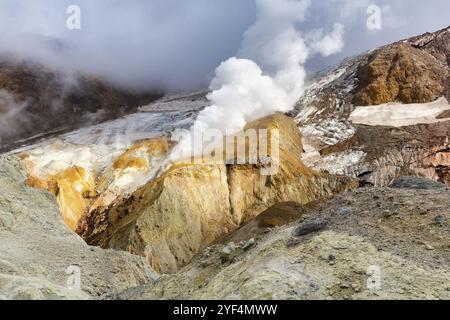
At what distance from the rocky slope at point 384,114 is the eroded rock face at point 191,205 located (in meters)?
5.45

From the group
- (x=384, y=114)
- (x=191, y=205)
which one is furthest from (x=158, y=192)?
(x=384, y=114)

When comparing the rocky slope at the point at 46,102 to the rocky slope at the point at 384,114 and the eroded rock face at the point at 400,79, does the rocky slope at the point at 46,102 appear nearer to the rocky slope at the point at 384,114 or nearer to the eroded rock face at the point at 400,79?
the rocky slope at the point at 384,114

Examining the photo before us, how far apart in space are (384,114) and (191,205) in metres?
28.0

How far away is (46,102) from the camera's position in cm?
7412

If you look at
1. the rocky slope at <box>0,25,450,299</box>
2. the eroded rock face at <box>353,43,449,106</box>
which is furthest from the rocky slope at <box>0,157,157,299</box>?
the eroded rock face at <box>353,43,449,106</box>

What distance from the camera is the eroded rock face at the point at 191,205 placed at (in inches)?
1287

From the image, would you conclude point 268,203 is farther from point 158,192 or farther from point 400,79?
point 400,79

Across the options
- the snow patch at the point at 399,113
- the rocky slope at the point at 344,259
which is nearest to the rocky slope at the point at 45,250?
the rocky slope at the point at 344,259

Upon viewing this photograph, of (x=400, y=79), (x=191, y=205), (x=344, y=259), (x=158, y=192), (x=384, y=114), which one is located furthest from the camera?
(x=400, y=79)

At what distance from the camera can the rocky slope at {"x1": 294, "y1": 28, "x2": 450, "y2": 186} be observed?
152 feet

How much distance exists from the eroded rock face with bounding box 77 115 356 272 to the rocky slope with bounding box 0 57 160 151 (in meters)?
30.8

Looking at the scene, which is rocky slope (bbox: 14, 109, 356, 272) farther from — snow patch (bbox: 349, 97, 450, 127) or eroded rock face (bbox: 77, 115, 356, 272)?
snow patch (bbox: 349, 97, 450, 127)

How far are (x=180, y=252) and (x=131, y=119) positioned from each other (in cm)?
3388

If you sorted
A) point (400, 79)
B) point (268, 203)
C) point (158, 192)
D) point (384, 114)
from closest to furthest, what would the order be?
1. point (158, 192)
2. point (268, 203)
3. point (384, 114)
4. point (400, 79)
